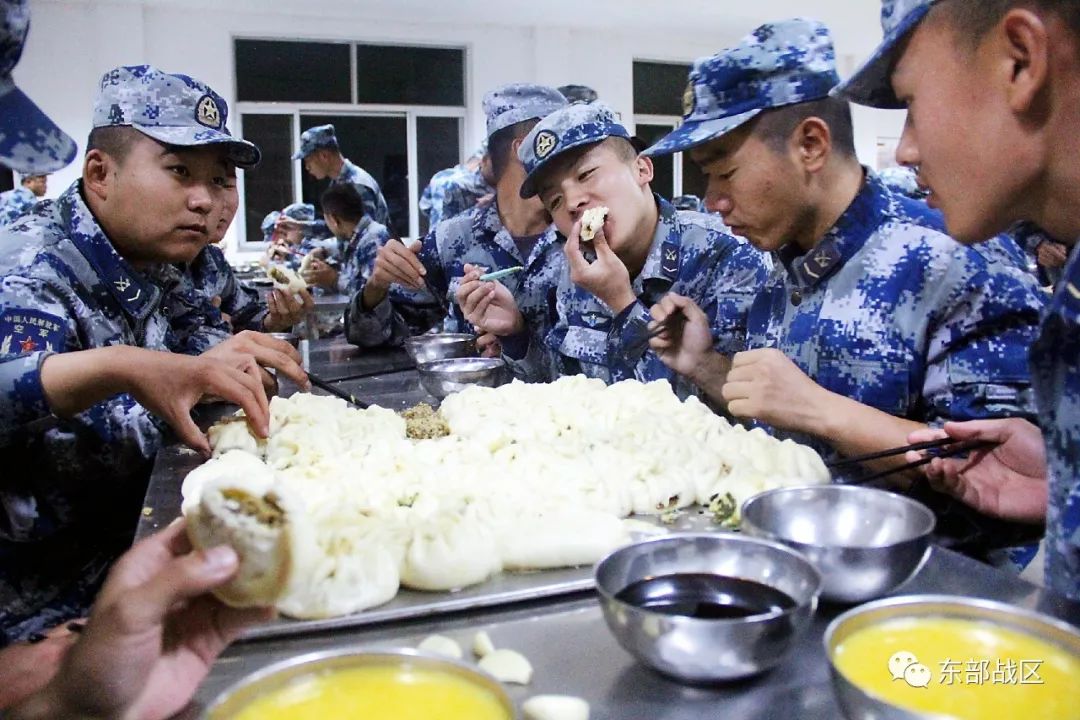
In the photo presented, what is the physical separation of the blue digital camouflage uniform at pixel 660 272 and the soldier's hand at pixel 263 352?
1.02 m

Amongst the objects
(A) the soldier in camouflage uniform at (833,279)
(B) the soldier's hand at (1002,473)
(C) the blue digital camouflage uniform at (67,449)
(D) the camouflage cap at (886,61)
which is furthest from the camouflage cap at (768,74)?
(C) the blue digital camouflage uniform at (67,449)

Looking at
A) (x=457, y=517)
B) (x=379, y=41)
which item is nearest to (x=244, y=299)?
(x=457, y=517)

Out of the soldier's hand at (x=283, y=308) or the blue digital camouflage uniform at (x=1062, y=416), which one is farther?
the soldier's hand at (x=283, y=308)

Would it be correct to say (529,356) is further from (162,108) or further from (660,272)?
(162,108)

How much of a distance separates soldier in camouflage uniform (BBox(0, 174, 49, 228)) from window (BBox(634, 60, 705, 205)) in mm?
7894

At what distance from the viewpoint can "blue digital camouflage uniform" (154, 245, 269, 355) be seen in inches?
128

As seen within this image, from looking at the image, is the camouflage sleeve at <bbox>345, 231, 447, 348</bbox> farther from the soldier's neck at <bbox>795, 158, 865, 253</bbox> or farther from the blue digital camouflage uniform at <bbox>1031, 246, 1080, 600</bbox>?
the blue digital camouflage uniform at <bbox>1031, 246, 1080, 600</bbox>

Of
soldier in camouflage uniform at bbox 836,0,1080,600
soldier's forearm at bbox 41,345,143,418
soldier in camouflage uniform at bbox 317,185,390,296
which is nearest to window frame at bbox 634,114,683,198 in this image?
soldier in camouflage uniform at bbox 317,185,390,296

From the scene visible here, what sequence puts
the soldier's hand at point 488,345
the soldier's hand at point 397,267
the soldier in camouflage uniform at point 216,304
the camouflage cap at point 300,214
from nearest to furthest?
the soldier in camouflage uniform at point 216,304 → the soldier's hand at point 488,345 → the soldier's hand at point 397,267 → the camouflage cap at point 300,214

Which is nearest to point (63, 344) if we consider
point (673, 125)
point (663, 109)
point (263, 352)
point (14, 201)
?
point (263, 352)

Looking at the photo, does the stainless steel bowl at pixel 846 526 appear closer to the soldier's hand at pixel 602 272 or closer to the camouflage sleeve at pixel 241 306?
the soldier's hand at pixel 602 272

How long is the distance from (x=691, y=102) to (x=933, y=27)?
995 mm

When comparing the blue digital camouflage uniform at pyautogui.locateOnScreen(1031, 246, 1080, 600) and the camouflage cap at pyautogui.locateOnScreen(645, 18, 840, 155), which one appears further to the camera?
the camouflage cap at pyautogui.locateOnScreen(645, 18, 840, 155)

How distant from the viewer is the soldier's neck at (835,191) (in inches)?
78.2
